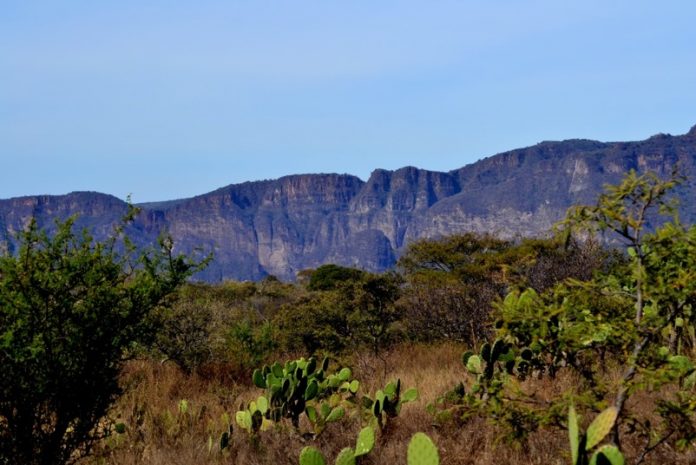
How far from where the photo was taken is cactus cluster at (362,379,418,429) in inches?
206

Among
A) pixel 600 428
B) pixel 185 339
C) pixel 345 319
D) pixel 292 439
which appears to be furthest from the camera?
pixel 345 319

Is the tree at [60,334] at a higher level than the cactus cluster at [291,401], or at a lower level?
higher

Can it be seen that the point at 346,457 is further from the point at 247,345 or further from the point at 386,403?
the point at 247,345

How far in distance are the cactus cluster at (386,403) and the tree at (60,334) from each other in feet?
6.20

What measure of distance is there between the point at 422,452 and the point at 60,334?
2929 millimetres

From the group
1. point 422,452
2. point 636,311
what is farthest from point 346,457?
point 636,311

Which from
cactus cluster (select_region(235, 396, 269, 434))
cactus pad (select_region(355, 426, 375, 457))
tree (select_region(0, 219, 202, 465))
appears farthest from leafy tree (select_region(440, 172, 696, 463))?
tree (select_region(0, 219, 202, 465))

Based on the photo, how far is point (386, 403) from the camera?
5289 millimetres

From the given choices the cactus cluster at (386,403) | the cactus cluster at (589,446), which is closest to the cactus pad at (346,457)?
the cactus cluster at (589,446)

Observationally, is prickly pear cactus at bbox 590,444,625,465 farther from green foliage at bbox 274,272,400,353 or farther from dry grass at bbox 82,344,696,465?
green foliage at bbox 274,272,400,353

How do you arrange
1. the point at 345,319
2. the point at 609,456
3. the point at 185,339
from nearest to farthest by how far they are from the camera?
the point at 609,456
the point at 185,339
the point at 345,319

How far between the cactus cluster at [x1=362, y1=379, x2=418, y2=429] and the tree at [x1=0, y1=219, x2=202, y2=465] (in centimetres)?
189

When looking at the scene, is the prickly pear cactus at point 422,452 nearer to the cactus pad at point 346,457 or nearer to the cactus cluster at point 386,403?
the cactus pad at point 346,457

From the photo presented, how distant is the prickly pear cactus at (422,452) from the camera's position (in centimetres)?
293
